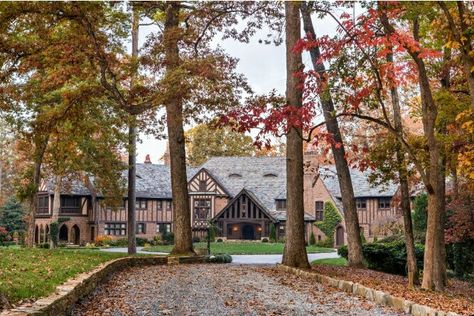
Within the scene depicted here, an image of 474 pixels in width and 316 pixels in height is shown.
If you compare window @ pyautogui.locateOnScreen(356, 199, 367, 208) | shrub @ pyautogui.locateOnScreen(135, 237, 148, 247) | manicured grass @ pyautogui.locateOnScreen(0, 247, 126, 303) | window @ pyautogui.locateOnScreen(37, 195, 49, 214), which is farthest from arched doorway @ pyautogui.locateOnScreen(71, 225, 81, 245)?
manicured grass @ pyautogui.locateOnScreen(0, 247, 126, 303)

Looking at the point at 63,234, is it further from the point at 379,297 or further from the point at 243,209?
the point at 379,297

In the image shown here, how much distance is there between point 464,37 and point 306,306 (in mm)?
5604

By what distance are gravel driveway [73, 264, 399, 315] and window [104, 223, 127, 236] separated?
38.0m

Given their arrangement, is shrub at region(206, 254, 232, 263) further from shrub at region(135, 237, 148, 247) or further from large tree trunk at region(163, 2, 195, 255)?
shrub at region(135, 237, 148, 247)

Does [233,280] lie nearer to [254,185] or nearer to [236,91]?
[236,91]

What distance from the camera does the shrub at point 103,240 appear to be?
48.1 m

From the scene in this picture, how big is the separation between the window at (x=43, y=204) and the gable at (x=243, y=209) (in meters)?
15.0

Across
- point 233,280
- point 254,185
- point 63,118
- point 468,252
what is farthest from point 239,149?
point 233,280

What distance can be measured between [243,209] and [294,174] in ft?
118

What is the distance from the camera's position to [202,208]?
5431cm

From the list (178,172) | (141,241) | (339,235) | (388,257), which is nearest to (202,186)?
(141,241)

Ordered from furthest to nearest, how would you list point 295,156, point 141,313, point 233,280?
Answer: point 295,156 < point 233,280 < point 141,313

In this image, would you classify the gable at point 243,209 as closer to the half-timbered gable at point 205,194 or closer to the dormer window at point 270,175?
the half-timbered gable at point 205,194

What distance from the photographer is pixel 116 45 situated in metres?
18.5
